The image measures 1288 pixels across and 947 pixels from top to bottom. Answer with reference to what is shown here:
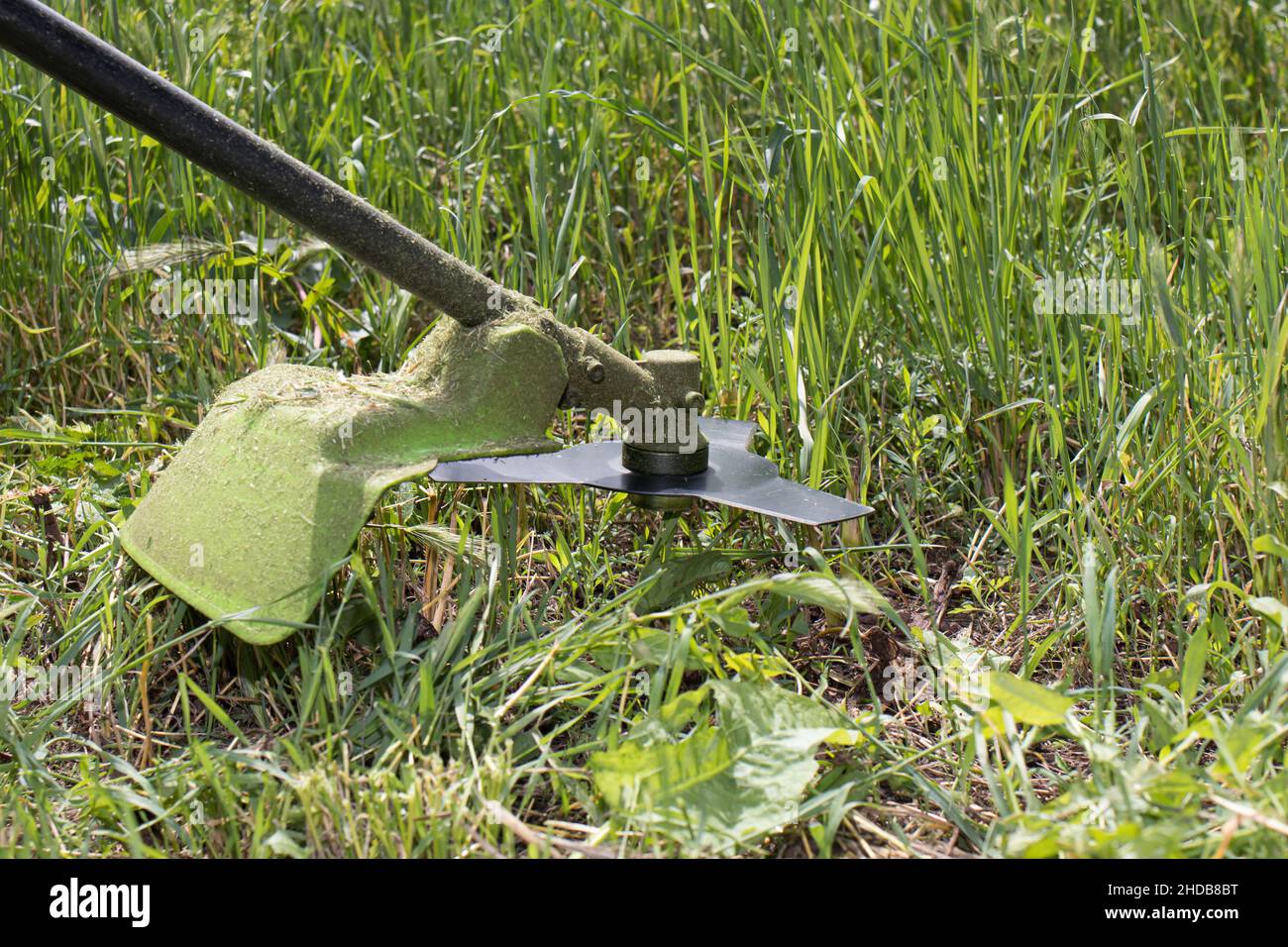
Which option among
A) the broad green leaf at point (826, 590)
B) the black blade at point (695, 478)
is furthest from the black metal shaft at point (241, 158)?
the broad green leaf at point (826, 590)

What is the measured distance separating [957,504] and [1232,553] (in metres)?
0.40

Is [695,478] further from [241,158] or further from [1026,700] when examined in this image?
[241,158]

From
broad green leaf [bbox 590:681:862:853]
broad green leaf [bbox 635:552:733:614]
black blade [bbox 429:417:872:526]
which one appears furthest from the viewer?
broad green leaf [bbox 635:552:733:614]

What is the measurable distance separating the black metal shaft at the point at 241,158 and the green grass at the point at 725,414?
36 centimetres

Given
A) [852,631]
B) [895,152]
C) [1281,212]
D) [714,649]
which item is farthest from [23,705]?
[1281,212]

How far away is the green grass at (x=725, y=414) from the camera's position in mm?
1412

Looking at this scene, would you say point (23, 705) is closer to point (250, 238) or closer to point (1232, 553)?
point (250, 238)

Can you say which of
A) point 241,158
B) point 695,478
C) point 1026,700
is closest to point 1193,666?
point 1026,700

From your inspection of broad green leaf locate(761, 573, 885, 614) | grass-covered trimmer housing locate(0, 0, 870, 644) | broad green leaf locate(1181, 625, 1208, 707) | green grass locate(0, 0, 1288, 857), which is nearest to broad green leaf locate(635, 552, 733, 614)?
green grass locate(0, 0, 1288, 857)

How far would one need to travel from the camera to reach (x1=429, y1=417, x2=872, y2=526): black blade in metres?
1.62

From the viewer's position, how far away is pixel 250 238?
2469 millimetres

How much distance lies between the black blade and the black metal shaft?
211mm

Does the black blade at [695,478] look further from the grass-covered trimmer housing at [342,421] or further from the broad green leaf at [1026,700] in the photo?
the broad green leaf at [1026,700]

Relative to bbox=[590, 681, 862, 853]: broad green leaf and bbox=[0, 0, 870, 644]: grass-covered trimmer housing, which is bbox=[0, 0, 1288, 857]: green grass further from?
bbox=[0, 0, 870, 644]: grass-covered trimmer housing
